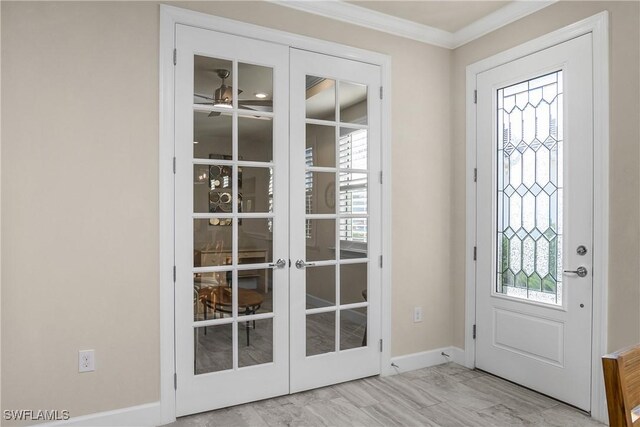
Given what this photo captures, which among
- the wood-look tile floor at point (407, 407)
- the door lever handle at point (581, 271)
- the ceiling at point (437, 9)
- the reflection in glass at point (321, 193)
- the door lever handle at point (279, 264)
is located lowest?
the wood-look tile floor at point (407, 407)

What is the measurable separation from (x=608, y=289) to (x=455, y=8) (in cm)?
211

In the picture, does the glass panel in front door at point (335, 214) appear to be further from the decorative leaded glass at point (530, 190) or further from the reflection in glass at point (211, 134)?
the decorative leaded glass at point (530, 190)

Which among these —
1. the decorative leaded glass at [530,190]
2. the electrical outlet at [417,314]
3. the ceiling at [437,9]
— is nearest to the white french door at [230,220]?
the ceiling at [437,9]

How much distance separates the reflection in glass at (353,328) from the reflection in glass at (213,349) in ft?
2.69

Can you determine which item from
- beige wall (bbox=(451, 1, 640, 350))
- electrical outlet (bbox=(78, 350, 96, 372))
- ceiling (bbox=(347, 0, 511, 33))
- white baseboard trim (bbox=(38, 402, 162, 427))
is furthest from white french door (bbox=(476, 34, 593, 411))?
electrical outlet (bbox=(78, 350, 96, 372))

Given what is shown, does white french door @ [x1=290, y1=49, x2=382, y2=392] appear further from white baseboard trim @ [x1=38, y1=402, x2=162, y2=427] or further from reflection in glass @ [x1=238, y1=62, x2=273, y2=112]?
white baseboard trim @ [x1=38, y1=402, x2=162, y2=427]

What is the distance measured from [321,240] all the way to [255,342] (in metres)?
0.81

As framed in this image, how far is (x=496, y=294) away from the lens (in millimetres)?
3162

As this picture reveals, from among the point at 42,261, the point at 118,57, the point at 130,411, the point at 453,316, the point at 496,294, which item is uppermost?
the point at 118,57

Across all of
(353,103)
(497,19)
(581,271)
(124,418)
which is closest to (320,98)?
(353,103)

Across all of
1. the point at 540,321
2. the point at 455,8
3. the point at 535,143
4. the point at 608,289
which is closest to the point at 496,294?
the point at 540,321

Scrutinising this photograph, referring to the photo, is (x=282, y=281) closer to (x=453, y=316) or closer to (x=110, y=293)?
(x=110, y=293)

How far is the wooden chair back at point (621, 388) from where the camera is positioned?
0.97 m

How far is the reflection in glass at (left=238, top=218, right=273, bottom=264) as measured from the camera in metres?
2.70
